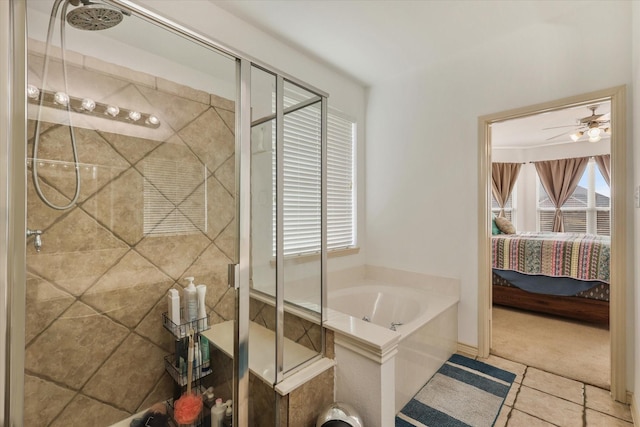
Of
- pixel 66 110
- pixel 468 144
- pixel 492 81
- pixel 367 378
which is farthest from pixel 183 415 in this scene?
pixel 492 81

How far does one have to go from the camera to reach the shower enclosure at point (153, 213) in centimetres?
125

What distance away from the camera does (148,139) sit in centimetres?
161

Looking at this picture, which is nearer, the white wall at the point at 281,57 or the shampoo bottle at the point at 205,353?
the shampoo bottle at the point at 205,353

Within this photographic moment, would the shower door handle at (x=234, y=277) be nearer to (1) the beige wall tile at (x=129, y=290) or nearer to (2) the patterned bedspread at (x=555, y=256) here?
(1) the beige wall tile at (x=129, y=290)

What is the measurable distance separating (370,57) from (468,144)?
1140 mm

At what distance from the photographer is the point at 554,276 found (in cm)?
328

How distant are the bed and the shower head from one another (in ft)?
14.0

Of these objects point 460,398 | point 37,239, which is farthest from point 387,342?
point 37,239

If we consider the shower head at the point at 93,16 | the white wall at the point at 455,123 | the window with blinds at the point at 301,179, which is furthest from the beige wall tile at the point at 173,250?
the white wall at the point at 455,123

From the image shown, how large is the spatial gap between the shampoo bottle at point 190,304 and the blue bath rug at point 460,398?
132 cm

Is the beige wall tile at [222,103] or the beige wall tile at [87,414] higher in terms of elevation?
the beige wall tile at [222,103]

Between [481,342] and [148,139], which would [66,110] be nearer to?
[148,139]

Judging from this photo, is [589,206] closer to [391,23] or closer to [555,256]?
[555,256]

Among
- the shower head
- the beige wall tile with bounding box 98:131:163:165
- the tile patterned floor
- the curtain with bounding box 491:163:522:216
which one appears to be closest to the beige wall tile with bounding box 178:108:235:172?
the beige wall tile with bounding box 98:131:163:165
